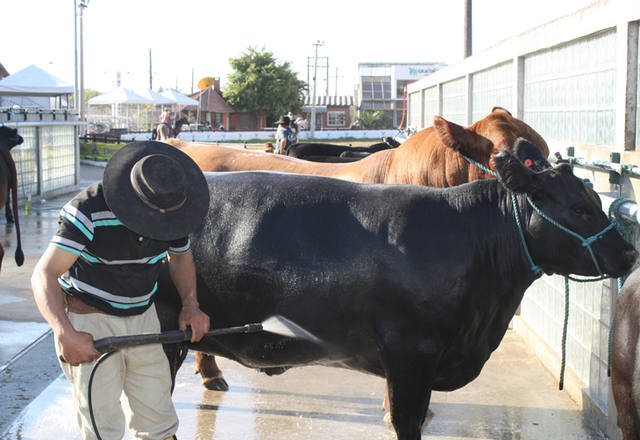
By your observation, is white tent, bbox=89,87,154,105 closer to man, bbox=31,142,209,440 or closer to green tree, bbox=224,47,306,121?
green tree, bbox=224,47,306,121

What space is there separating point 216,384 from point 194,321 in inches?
84.6

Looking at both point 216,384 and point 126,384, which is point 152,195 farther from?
point 216,384

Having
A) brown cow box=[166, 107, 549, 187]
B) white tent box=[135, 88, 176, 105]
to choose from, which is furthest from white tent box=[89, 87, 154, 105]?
brown cow box=[166, 107, 549, 187]

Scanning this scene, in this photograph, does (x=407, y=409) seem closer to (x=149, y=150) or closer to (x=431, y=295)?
(x=431, y=295)

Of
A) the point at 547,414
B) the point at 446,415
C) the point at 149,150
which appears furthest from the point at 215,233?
the point at 547,414

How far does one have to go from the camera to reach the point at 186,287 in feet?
11.4

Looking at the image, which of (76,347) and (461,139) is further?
(461,139)

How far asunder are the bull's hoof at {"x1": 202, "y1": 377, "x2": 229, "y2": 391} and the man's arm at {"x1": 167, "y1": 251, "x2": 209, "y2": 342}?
199 centimetres

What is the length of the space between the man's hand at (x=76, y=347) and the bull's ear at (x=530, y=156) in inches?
81.3

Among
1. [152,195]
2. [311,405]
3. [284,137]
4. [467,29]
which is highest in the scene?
[467,29]

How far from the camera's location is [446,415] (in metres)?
4.93

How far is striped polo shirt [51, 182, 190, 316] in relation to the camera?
3.07m

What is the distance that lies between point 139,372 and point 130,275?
0.45 metres

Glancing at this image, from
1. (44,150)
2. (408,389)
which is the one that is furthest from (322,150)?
(44,150)
